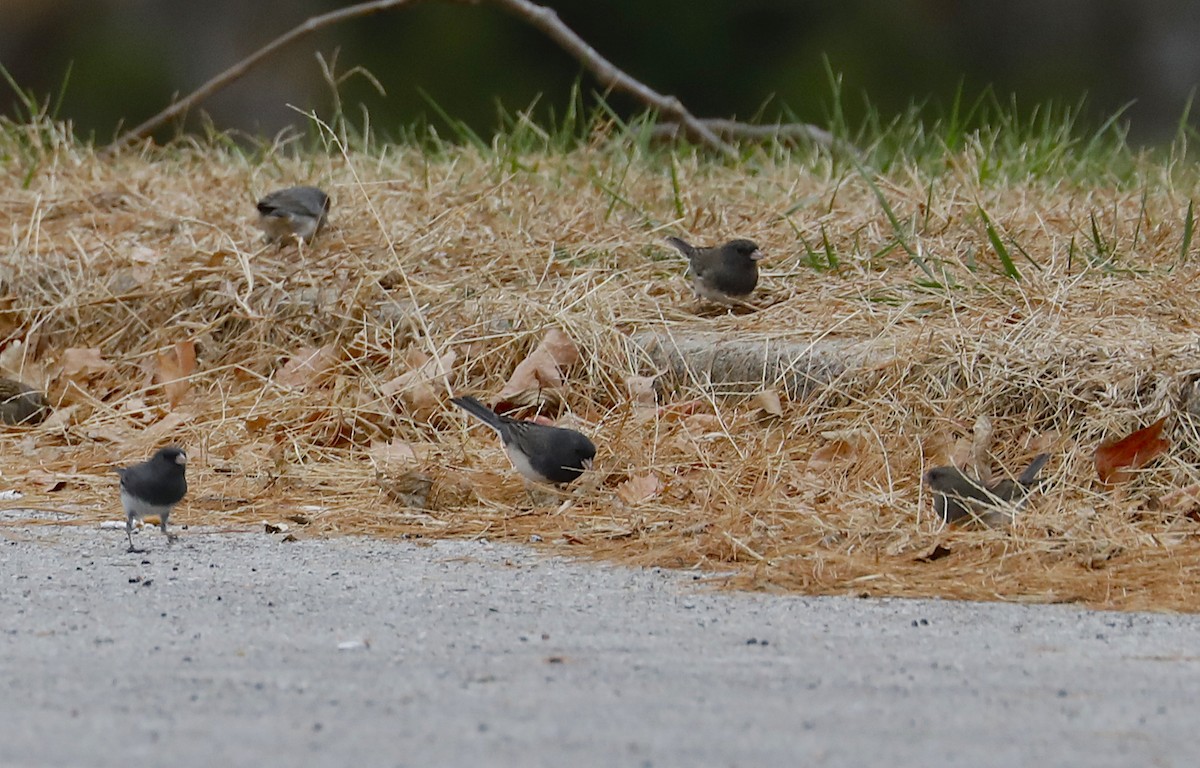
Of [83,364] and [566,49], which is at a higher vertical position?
[566,49]

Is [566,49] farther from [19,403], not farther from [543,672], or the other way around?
[543,672]

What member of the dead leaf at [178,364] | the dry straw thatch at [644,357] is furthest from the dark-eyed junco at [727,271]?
the dead leaf at [178,364]

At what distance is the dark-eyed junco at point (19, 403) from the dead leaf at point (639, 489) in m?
2.05

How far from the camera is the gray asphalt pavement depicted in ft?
6.92

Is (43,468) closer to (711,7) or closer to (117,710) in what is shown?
(117,710)

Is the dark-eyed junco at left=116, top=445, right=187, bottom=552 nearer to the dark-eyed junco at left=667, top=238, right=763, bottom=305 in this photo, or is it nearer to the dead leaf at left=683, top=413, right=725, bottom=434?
the dead leaf at left=683, top=413, right=725, bottom=434

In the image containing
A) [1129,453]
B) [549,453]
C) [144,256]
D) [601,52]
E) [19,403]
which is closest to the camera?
[1129,453]

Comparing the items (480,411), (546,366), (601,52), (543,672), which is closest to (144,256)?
(546,366)

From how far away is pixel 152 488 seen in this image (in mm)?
3750

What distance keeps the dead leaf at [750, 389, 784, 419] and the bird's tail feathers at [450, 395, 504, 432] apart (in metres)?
0.71

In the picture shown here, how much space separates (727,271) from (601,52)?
11.0 m

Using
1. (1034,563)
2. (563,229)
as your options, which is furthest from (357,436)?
(1034,563)

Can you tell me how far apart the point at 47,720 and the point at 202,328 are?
3.42m

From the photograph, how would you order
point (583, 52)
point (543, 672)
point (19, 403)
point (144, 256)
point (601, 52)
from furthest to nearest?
point (601, 52)
point (583, 52)
point (144, 256)
point (19, 403)
point (543, 672)
